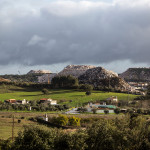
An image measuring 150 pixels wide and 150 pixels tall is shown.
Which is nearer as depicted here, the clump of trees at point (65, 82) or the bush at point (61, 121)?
the bush at point (61, 121)

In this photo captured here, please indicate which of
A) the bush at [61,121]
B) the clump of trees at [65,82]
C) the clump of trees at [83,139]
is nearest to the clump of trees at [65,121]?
the bush at [61,121]

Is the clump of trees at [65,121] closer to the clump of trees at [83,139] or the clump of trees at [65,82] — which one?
the clump of trees at [83,139]

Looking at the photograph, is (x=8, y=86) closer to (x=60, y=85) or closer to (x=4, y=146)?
(x=60, y=85)

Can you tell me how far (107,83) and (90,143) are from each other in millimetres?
141438

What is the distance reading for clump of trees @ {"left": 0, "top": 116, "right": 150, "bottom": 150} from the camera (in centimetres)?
3197

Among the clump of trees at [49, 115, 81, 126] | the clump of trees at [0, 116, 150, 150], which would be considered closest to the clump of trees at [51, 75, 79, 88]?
the clump of trees at [49, 115, 81, 126]

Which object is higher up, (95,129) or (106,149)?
(95,129)

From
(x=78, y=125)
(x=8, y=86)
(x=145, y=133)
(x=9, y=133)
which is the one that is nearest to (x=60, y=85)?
(x=8, y=86)

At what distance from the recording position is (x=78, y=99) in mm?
109062

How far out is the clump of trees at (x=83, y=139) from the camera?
3197 centimetres

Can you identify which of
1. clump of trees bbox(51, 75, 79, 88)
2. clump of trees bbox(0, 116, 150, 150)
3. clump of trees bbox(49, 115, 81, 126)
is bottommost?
clump of trees bbox(49, 115, 81, 126)

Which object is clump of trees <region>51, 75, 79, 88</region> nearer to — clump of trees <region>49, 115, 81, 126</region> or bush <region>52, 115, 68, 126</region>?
clump of trees <region>49, 115, 81, 126</region>

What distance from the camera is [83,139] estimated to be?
3278cm

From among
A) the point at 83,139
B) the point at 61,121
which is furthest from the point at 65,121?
the point at 83,139
